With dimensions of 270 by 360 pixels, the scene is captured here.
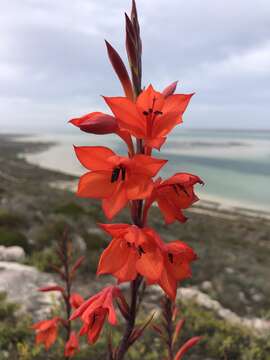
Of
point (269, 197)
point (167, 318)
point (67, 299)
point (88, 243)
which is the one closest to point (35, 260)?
point (88, 243)

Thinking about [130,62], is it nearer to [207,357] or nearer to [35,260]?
[207,357]

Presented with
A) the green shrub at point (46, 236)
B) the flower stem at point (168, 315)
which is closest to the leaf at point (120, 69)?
the flower stem at point (168, 315)

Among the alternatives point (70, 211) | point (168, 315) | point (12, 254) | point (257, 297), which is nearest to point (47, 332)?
point (168, 315)

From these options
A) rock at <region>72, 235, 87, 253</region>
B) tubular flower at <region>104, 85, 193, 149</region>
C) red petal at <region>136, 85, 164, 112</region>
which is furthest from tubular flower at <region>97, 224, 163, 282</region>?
rock at <region>72, 235, 87, 253</region>

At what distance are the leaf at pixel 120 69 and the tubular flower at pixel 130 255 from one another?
64cm

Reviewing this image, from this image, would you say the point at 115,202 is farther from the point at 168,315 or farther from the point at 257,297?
the point at 257,297

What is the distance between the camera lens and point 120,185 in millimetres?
1570

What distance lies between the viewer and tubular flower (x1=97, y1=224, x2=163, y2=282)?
149cm

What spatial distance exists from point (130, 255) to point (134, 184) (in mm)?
338

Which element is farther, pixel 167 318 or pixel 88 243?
pixel 88 243

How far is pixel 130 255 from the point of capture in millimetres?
1624

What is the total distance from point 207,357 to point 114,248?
489 centimetres

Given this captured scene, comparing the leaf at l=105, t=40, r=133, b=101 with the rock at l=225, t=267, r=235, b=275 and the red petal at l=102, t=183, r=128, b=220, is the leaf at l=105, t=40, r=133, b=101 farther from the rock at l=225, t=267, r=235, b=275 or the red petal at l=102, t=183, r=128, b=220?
the rock at l=225, t=267, r=235, b=275

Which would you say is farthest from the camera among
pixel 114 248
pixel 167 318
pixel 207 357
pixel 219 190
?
pixel 219 190
